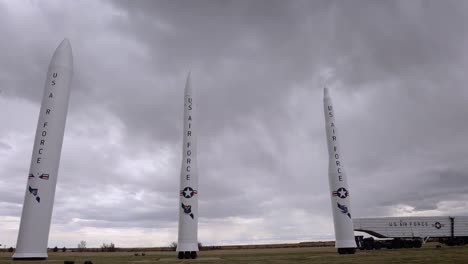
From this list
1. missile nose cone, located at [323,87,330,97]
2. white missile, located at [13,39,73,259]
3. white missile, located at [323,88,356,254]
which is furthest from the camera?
missile nose cone, located at [323,87,330,97]

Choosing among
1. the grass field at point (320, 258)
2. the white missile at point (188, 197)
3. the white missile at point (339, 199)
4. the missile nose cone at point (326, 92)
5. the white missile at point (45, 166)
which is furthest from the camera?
the missile nose cone at point (326, 92)

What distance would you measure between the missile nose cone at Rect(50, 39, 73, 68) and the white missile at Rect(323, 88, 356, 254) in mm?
28490

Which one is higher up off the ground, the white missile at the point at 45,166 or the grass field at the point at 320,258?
the white missile at the point at 45,166

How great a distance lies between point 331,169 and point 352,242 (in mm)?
7844

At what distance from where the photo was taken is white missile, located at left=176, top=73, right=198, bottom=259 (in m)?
36.4

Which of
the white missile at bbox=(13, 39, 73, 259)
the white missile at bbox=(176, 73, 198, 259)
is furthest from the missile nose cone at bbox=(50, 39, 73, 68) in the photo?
the white missile at bbox=(176, 73, 198, 259)

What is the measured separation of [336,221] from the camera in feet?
129

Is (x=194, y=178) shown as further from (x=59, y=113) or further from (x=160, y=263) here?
(x=59, y=113)

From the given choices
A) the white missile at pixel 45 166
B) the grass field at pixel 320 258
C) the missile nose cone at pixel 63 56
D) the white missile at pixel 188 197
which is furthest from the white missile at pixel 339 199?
the missile nose cone at pixel 63 56

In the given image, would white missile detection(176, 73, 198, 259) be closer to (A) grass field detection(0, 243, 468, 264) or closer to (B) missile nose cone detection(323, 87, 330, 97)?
(A) grass field detection(0, 243, 468, 264)

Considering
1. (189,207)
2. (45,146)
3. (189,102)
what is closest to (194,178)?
(189,207)

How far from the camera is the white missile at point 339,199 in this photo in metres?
38.9

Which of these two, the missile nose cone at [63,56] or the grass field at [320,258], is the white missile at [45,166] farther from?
the grass field at [320,258]

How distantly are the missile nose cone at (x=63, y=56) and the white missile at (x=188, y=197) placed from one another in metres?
13.0
